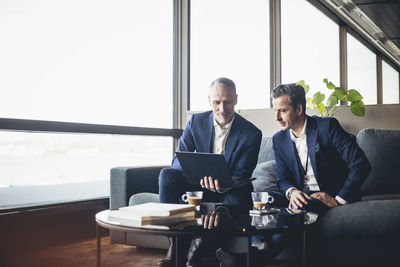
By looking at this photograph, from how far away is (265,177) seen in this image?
2.77 metres

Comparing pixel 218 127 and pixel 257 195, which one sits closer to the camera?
pixel 257 195

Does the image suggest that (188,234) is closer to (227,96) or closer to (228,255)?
(228,255)

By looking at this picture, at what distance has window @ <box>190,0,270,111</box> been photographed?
4.72 metres

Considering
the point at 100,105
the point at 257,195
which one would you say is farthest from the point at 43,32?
the point at 257,195

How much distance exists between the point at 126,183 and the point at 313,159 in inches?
52.4

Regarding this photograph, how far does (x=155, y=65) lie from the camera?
4.30m

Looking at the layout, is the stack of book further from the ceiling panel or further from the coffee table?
the ceiling panel

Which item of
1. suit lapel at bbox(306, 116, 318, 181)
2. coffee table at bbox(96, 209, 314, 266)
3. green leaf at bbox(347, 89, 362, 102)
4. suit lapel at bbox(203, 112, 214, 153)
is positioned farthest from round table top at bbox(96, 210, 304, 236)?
green leaf at bbox(347, 89, 362, 102)

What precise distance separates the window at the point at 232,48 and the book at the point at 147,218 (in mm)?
3116

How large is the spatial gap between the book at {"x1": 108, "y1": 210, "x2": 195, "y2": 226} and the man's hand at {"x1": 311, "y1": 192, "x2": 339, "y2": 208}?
0.73m

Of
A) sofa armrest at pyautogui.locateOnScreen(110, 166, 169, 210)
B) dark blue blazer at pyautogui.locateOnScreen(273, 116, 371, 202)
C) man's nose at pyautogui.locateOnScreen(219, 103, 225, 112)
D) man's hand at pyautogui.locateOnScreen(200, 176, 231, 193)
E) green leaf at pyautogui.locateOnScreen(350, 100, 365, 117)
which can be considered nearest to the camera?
man's hand at pyautogui.locateOnScreen(200, 176, 231, 193)

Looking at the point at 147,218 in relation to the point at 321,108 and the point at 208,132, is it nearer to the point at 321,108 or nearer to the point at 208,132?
the point at 208,132

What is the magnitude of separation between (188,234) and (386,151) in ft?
5.56

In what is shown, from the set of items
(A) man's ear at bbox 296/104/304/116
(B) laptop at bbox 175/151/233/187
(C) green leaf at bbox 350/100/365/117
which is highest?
(C) green leaf at bbox 350/100/365/117
